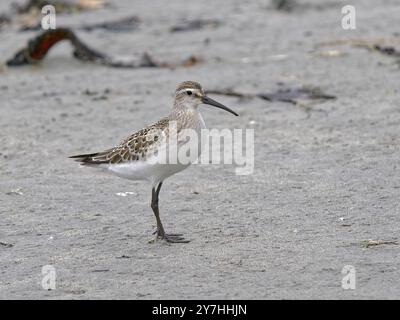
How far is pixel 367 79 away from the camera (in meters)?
13.0

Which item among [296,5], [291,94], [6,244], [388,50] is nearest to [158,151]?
[6,244]

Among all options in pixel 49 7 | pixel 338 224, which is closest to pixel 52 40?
pixel 49 7

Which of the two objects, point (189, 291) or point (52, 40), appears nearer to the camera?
point (189, 291)

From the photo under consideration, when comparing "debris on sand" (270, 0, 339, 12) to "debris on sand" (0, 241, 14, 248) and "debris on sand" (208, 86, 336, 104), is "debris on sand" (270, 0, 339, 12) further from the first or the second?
"debris on sand" (0, 241, 14, 248)

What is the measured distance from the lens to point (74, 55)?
48.4 feet

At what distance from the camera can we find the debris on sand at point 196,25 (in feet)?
55.2

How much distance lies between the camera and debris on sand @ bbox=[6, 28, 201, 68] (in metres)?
14.3

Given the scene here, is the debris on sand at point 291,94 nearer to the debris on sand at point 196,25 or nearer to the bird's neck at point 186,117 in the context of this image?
the debris on sand at point 196,25

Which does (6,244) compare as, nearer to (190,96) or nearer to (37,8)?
(190,96)

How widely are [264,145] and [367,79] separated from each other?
3.01 meters

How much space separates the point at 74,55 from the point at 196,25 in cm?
310

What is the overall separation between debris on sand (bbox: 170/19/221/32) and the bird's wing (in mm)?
9039

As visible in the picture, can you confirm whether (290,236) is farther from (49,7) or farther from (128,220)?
(49,7)
